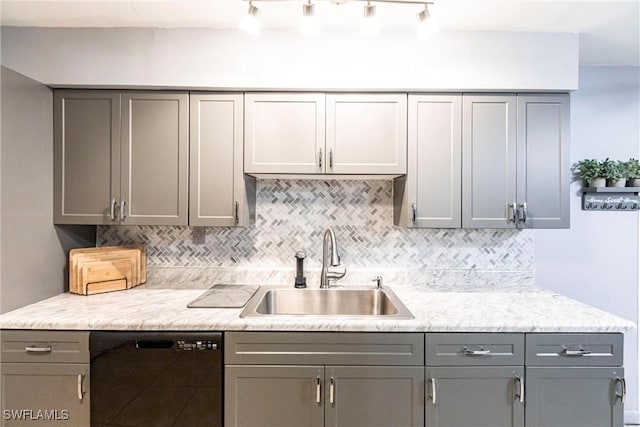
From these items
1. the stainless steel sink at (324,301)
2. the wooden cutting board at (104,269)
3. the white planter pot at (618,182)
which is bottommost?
the stainless steel sink at (324,301)

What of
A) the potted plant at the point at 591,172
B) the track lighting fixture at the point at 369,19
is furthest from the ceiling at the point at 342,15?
the potted plant at the point at 591,172

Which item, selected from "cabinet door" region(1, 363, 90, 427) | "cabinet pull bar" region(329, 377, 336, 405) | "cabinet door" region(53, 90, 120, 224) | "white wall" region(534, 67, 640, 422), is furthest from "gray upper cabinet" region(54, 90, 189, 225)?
"white wall" region(534, 67, 640, 422)

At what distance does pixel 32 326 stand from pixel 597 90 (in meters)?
3.57

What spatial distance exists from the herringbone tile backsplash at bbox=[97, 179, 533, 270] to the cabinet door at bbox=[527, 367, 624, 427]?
854 mm

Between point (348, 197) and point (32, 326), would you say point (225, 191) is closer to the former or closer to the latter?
point (348, 197)

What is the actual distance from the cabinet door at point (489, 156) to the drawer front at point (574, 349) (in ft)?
2.12

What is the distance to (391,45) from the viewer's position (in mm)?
1959

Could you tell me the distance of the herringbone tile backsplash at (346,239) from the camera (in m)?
2.34

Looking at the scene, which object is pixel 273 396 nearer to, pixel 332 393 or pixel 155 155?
pixel 332 393

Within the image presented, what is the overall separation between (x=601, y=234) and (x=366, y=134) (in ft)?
5.93

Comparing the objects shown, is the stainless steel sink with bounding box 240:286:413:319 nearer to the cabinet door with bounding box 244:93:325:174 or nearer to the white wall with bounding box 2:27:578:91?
the cabinet door with bounding box 244:93:325:174

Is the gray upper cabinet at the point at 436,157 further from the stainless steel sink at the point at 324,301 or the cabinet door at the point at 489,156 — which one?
the stainless steel sink at the point at 324,301

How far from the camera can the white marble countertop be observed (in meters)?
1.58

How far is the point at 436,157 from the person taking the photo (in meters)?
2.00
